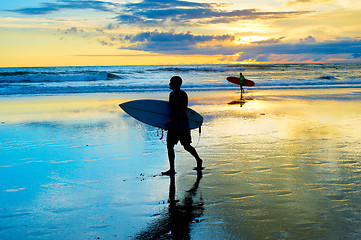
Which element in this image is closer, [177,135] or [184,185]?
[184,185]

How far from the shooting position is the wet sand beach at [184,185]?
3.76m

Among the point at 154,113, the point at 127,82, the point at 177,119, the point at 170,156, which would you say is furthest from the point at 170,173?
the point at 127,82

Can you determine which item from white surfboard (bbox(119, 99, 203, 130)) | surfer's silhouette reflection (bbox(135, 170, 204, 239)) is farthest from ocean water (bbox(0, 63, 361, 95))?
surfer's silhouette reflection (bbox(135, 170, 204, 239))

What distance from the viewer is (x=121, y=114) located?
13.1 meters

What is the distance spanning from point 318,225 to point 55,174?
4.17m

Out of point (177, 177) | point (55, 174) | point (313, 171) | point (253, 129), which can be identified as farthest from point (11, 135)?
point (313, 171)

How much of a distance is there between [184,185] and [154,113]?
1793 mm

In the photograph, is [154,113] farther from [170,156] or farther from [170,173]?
[170,173]

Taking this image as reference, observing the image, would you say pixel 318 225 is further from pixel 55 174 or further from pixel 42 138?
pixel 42 138

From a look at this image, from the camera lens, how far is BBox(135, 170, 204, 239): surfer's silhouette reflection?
3586 millimetres

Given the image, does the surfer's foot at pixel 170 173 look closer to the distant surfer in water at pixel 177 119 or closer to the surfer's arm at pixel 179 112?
the distant surfer in water at pixel 177 119

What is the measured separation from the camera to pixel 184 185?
205 inches

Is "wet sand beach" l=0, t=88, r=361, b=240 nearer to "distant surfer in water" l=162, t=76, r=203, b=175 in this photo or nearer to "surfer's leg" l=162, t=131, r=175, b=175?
"surfer's leg" l=162, t=131, r=175, b=175

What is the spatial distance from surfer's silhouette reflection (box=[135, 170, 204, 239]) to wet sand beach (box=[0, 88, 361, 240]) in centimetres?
1
